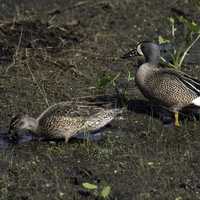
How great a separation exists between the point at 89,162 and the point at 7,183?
0.91 meters

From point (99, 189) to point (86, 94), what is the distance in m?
2.79

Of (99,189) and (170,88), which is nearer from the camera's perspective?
(99,189)

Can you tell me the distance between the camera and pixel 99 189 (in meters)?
7.30

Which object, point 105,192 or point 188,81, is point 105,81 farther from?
point 105,192

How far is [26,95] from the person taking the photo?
984 centimetres

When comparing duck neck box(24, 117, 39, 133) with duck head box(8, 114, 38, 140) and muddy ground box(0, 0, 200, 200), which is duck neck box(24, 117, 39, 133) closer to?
duck head box(8, 114, 38, 140)

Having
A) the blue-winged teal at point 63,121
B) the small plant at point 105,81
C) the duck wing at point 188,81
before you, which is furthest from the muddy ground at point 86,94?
the duck wing at point 188,81

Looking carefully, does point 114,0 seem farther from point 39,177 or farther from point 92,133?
point 39,177

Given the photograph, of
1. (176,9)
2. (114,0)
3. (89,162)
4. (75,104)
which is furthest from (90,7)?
(89,162)

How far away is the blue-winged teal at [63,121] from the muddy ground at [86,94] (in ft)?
0.47

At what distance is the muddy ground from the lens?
7.47 m

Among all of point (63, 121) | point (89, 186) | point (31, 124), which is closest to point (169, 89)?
point (63, 121)

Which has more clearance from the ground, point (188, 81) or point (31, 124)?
point (188, 81)

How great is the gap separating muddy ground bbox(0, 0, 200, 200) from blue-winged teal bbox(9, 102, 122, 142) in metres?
0.14
